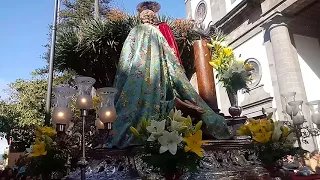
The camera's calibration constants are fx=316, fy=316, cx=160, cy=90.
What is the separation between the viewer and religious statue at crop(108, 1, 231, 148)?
3.50m

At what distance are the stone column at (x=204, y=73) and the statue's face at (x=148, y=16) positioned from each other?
78 centimetres

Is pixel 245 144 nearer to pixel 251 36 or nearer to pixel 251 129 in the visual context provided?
pixel 251 129

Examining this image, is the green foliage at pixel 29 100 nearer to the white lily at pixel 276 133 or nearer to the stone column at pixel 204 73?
the stone column at pixel 204 73

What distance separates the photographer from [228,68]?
5574 millimetres

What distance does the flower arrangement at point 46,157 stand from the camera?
323 centimetres

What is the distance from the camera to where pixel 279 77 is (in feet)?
39.7

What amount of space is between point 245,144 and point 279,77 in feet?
A: 31.2

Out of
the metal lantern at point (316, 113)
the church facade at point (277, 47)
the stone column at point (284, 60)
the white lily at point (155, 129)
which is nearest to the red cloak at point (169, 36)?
the white lily at point (155, 129)

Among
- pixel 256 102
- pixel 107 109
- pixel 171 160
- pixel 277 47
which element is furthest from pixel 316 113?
pixel 256 102

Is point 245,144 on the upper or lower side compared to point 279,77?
lower

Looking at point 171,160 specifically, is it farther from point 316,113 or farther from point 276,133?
point 316,113

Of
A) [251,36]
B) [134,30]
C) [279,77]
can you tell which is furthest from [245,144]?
[251,36]

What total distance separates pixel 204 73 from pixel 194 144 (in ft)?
8.90

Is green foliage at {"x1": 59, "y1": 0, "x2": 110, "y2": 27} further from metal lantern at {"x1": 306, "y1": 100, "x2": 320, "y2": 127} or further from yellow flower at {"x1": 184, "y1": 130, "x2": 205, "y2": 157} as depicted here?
yellow flower at {"x1": 184, "y1": 130, "x2": 205, "y2": 157}
